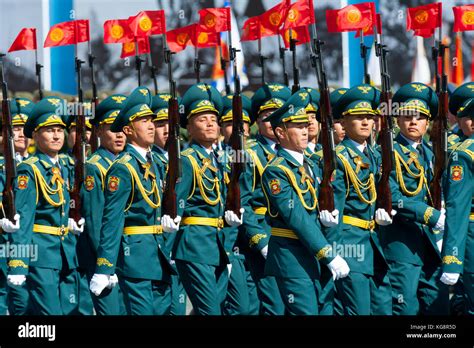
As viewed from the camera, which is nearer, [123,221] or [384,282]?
[123,221]

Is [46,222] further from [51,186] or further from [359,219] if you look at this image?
[359,219]

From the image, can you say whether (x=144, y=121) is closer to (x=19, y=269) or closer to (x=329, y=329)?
(x=19, y=269)

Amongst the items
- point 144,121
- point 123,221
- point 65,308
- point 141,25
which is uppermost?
point 141,25

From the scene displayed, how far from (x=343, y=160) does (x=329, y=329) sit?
1471mm

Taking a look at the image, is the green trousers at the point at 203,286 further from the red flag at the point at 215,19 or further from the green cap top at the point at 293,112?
the red flag at the point at 215,19

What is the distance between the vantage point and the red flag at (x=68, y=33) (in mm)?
12007

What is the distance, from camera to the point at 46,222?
11047 millimetres

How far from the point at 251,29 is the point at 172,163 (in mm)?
2897

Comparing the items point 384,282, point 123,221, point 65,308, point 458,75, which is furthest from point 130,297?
point 458,75

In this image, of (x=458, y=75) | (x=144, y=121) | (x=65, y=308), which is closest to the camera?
(x=144, y=121)

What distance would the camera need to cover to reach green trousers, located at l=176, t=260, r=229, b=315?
33.5 feet

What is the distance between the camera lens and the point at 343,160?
414 inches

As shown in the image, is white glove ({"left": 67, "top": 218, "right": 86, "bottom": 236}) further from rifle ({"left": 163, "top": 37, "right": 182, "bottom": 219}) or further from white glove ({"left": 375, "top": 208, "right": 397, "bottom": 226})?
white glove ({"left": 375, "top": 208, "right": 397, "bottom": 226})

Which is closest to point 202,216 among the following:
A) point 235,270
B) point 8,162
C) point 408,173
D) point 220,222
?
Answer: point 220,222
